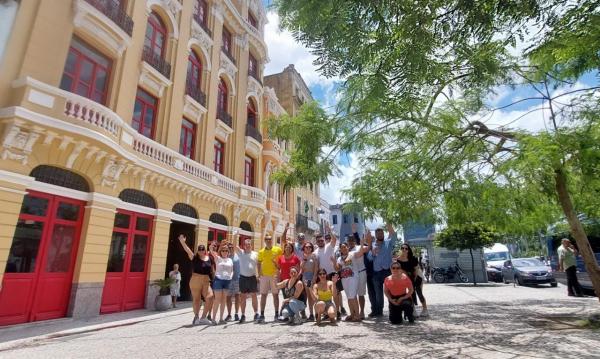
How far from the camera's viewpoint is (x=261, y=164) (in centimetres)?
2069

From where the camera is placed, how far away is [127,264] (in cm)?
1083

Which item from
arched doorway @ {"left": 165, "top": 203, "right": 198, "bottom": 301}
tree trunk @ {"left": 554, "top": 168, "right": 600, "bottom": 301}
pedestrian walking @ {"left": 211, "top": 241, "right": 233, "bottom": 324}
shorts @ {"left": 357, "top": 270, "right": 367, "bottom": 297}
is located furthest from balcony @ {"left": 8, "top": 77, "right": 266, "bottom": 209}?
tree trunk @ {"left": 554, "top": 168, "right": 600, "bottom": 301}

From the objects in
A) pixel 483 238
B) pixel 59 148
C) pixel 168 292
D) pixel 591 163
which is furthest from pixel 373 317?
pixel 483 238

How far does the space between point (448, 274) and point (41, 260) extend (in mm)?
21512

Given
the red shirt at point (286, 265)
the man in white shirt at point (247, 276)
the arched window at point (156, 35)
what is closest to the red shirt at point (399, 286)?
the red shirt at point (286, 265)

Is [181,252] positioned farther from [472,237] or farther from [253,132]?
[472,237]

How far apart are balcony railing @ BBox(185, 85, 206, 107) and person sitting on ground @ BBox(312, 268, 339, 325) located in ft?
34.2

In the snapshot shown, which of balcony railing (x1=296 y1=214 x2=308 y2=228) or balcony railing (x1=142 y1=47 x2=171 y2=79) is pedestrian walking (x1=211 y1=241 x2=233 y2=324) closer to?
balcony railing (x1=142 y1=47 x2=171 y2=79)

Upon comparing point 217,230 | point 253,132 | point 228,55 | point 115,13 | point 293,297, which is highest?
point 228,55

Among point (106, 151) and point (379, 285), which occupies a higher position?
point (106, 151)

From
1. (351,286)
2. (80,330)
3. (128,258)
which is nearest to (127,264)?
(128,258)

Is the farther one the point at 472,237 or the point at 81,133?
the point at 472,237

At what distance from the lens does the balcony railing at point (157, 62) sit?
1226cm

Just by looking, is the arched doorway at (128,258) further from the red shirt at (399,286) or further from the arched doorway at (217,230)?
the red shirt at (399,286)
